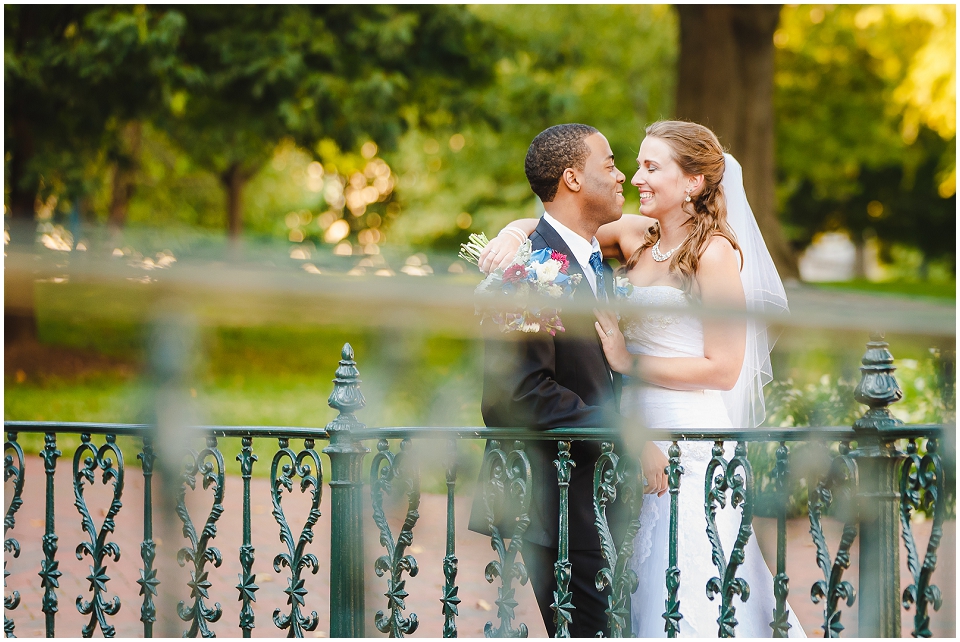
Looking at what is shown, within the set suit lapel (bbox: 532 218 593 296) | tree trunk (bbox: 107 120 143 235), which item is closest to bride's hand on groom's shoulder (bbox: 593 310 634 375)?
suit lapel (bbox: 532 218 593 296)

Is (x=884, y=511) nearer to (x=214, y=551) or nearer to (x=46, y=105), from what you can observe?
(x=214, y=551)

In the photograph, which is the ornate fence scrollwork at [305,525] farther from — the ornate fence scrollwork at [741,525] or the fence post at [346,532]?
the ornate fence scrollwork at [741,525]

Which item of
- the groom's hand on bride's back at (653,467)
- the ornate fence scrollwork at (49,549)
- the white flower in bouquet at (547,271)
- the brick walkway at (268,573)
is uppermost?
the white flower in bouquet at (547,271)

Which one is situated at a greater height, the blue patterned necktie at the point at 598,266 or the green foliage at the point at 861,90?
the green foliage at the point at 861,90

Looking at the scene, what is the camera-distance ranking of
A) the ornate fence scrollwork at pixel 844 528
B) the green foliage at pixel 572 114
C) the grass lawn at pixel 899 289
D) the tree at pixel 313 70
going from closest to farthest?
1. the ornate fence scrollwork at pixel 844 528
2. the tree at pixel 313 70
3. the grass lawn at pixel 899 289
4. the green foliage at pixel 572 114

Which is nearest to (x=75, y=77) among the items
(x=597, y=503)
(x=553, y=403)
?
(x=553, y=403)

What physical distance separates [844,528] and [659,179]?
1.25 m

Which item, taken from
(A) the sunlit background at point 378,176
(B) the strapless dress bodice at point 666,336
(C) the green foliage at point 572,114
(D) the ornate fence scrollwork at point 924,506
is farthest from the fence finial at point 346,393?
(C) the green foliage at point 572,114

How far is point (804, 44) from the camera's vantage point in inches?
861

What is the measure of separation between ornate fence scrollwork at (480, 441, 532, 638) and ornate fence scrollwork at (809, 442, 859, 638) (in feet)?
2.82

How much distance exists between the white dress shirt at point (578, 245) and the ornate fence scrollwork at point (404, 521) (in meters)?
0.82

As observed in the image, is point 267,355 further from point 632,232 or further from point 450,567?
point 632,232

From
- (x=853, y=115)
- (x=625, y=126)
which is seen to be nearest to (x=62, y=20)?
(x=625, y=126)

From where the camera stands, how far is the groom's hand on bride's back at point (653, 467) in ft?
9.22
